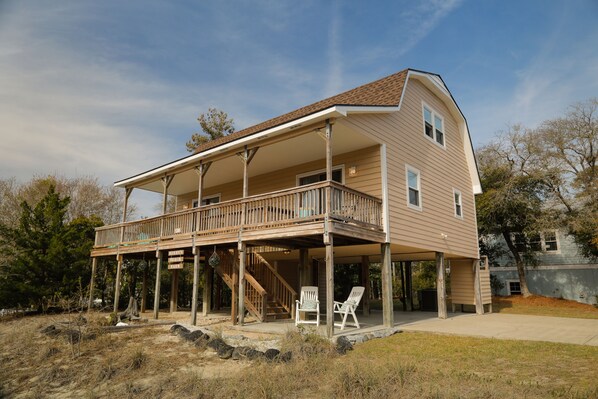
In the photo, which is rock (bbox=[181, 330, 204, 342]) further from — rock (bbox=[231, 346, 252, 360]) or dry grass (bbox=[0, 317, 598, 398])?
rock (bbox=[231, 346, 252, 360])

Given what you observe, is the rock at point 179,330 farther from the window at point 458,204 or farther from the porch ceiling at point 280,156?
the window at point 458,204

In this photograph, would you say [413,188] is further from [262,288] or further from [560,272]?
[560,272]

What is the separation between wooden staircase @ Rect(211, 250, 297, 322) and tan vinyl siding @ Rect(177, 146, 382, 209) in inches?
111

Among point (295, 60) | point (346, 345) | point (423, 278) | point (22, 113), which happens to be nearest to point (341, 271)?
point (423, 278)

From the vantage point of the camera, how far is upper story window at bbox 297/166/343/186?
12.9 meters

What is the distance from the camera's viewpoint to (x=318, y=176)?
45.3ft

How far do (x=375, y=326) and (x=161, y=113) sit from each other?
637 inches

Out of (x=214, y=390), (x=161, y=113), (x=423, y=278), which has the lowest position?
(x=214, y=390)

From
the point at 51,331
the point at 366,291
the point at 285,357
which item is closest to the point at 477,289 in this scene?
the point at 366,291

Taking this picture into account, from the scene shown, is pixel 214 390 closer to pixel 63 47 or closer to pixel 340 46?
pixel 63 47

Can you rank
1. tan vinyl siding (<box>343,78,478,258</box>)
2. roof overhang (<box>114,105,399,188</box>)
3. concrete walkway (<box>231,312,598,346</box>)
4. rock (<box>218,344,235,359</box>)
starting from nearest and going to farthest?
1. rock (<box>218,344,235,359</box>)
2. concrete walkway (<box>231,312,598,346</box>)
3. roof overhang (<box>114,105,399,188</box>)
4. tan vinyl siding (<box>343,78,478,258</box>)

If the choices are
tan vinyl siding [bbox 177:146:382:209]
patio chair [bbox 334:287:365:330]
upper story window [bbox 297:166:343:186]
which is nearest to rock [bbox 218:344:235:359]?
patio chair [bbox 334:287:365:330]

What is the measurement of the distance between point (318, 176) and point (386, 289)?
466 cm

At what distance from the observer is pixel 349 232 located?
31.7 ft
